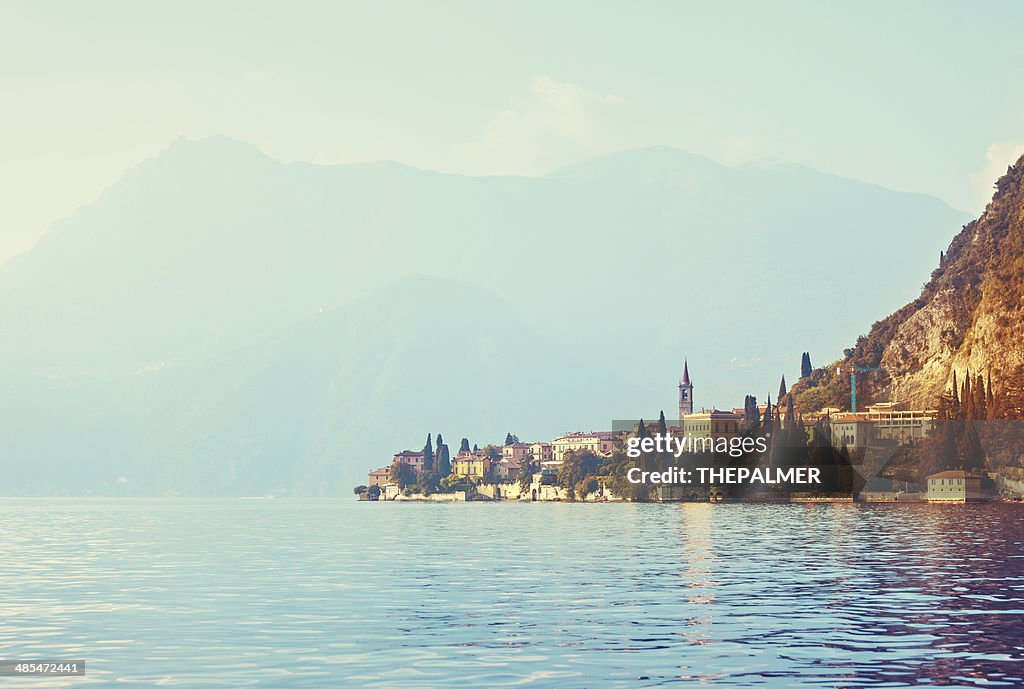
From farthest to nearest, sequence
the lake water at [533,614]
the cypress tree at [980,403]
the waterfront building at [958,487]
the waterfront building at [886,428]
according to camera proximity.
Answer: the waterfront building at [886,428] < the waterfront building at [958,487] < the cypress tree at [980,403] < the lake water at [533,614]

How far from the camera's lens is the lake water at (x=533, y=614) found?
30.0 m

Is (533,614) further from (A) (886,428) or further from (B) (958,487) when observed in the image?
(A) (886,428)

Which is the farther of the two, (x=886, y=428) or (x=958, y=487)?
(x=886, y=428)

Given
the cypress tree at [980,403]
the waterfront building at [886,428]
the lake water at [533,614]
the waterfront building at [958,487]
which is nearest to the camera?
the lake water at [533,614]

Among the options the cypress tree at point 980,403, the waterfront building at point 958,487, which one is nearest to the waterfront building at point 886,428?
the waterfront building at point 958,487

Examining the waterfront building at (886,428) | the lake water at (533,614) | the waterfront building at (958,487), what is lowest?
the lake water at (533,614)

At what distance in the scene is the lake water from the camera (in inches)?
1180

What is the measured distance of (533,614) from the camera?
41.1m

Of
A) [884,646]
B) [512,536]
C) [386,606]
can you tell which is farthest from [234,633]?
[512,536]

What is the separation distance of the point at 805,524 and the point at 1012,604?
65.0 metres

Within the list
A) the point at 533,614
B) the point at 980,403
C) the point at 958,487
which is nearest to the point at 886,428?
the point at 958,487

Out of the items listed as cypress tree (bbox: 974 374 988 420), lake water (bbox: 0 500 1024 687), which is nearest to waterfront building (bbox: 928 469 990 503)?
cypress tree (bbox: 974 374 988 420)

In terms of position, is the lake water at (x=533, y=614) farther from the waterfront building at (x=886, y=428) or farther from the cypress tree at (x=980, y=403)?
the waterfront building at (x=886, y=428)

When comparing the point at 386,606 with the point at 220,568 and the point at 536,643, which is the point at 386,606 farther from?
the point at 220,568
